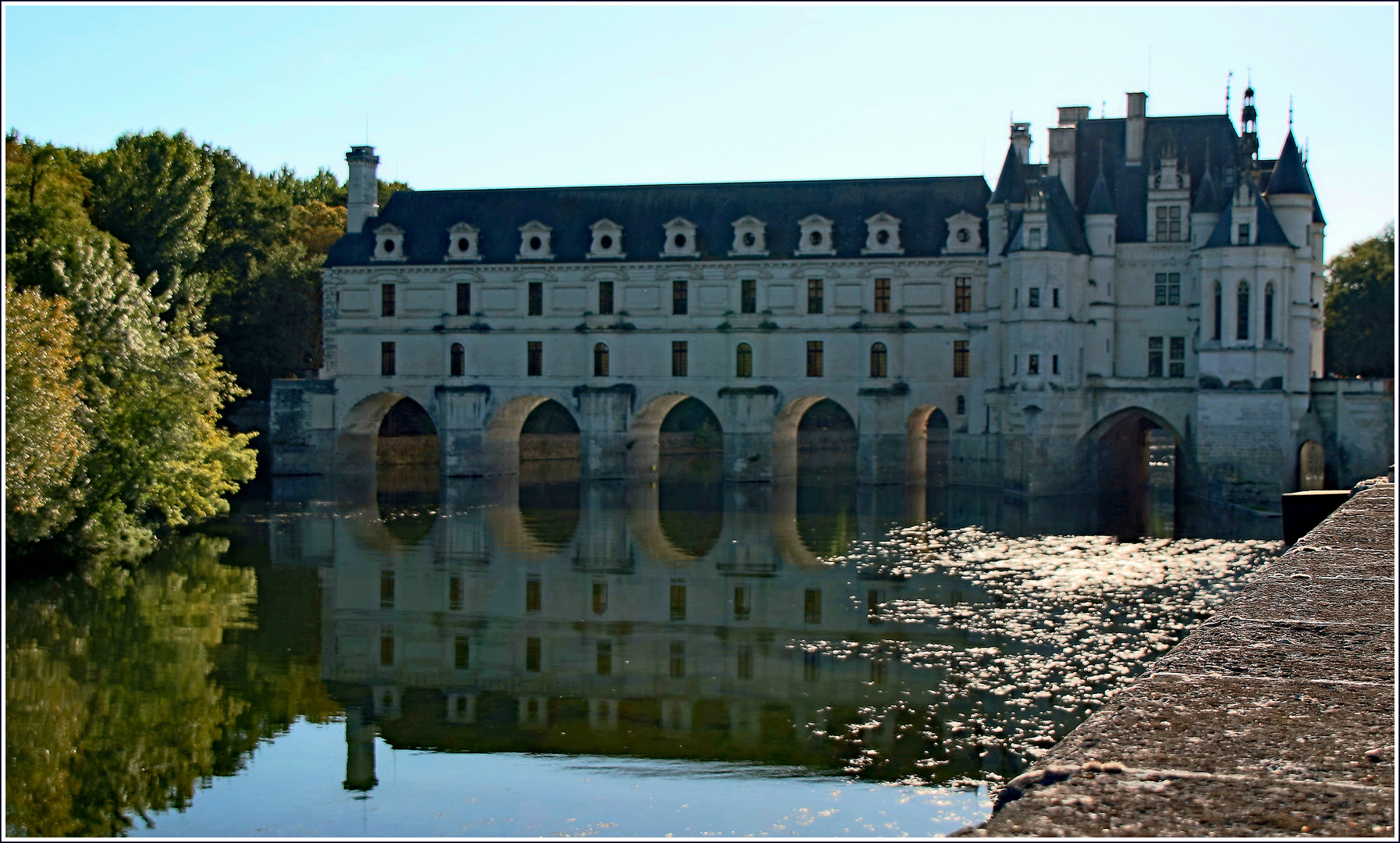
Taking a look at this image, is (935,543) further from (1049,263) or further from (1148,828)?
(1148,828)

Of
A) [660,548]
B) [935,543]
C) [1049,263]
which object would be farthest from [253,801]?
[1049,263]

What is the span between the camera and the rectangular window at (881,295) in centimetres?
5278

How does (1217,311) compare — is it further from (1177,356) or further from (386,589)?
(386,589)

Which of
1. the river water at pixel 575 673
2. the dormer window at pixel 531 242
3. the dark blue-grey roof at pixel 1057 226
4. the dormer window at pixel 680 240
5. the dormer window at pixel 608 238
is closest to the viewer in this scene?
the river water at pixel 575 673

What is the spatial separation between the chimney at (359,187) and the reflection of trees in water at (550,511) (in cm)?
1446

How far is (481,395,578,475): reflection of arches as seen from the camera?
56.0 metres

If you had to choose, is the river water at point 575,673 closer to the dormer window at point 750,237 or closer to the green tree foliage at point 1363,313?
the dormer window at point 750,237

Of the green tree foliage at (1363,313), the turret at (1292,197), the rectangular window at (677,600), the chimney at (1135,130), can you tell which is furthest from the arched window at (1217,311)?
the rectangular window at (677,600)

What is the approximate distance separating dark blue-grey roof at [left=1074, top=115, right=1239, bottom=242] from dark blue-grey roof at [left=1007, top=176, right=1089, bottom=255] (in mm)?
858

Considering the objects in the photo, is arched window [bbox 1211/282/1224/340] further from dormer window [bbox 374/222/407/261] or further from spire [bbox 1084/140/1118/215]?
dormer window [bbox 374/222/407/261]

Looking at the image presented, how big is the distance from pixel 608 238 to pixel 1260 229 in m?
25.1

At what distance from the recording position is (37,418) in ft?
76.1

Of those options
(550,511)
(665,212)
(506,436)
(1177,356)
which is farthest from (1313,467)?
(550,511)

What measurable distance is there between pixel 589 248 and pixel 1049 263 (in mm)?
18864
